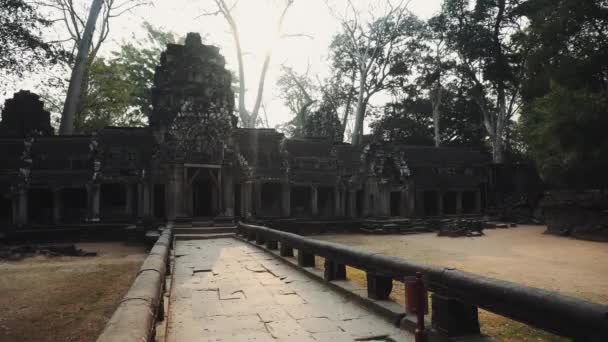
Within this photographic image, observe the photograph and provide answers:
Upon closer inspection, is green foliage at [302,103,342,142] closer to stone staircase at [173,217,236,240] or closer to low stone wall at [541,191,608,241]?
low stone wall at [541,191,608,241]

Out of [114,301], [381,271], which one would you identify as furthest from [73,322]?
[381,271]

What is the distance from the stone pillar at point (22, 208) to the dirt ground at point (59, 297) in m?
8.10

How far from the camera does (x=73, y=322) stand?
243 inches

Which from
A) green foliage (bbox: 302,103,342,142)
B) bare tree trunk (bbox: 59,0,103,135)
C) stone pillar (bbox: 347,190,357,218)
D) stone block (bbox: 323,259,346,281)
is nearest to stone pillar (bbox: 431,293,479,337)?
stone block (bbox: 323,259,346,281)

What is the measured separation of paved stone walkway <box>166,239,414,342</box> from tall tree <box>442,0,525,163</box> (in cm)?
2909

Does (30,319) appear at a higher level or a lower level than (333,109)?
lower

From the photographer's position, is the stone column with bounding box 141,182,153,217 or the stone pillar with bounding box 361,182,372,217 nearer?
the stone column with bounding box 141,182,153,217

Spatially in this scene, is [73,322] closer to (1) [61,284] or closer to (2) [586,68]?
(1) [61,284]

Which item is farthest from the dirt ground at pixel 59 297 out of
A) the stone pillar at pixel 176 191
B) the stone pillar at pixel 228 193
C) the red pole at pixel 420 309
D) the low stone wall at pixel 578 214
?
the low stone wall at pixel 578 214

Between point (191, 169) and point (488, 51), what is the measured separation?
80.4 feet

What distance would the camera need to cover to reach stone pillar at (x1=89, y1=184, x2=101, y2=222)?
20.8m

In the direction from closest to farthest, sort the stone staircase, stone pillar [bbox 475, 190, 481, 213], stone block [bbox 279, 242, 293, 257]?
stone block [bbox 279, 242, 293, 257], the stone staircase, stone pillar [bbox 475, 190, 481, 213]

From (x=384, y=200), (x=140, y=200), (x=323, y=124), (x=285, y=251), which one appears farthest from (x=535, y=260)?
(x=323, y=124)

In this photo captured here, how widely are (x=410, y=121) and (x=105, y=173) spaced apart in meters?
30.1
